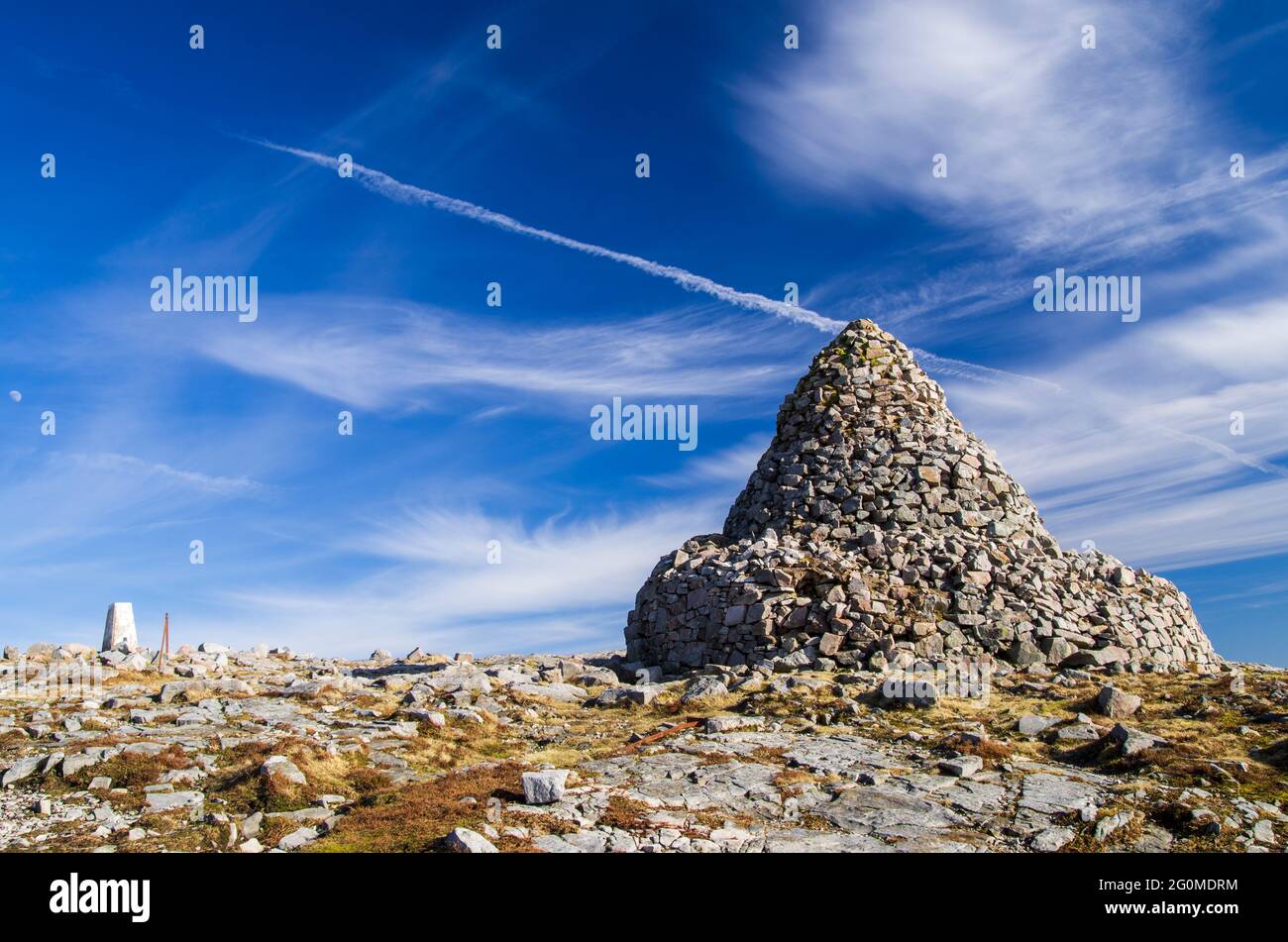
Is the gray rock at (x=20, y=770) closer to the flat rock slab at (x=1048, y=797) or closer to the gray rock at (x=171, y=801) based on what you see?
the gray rock at (x=171, y=801)

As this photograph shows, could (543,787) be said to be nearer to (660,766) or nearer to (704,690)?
(660,766)

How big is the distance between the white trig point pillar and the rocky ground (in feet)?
26.3

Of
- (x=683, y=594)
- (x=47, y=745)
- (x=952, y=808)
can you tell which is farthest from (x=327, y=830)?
(x=683, y=594)

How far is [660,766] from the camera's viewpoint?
43.9ft

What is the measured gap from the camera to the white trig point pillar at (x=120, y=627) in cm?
2858

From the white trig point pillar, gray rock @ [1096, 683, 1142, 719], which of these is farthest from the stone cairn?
the white trig point pillar

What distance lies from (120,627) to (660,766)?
23870 millimetres

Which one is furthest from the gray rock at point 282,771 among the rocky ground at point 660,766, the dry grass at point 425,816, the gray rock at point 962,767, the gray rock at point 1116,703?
the gray rock at point 1116,703

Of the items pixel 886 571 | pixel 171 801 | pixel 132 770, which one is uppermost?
pixel 886 571

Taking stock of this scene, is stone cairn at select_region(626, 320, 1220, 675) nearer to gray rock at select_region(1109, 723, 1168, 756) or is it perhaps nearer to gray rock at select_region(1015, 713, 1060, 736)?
gray rock at select_region(1015, 713, 1060, 736)

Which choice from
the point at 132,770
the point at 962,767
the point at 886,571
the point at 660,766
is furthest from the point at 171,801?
the point at 886,571

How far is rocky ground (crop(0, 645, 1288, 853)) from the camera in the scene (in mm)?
10094

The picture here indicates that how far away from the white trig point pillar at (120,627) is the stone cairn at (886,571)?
1722 cm
